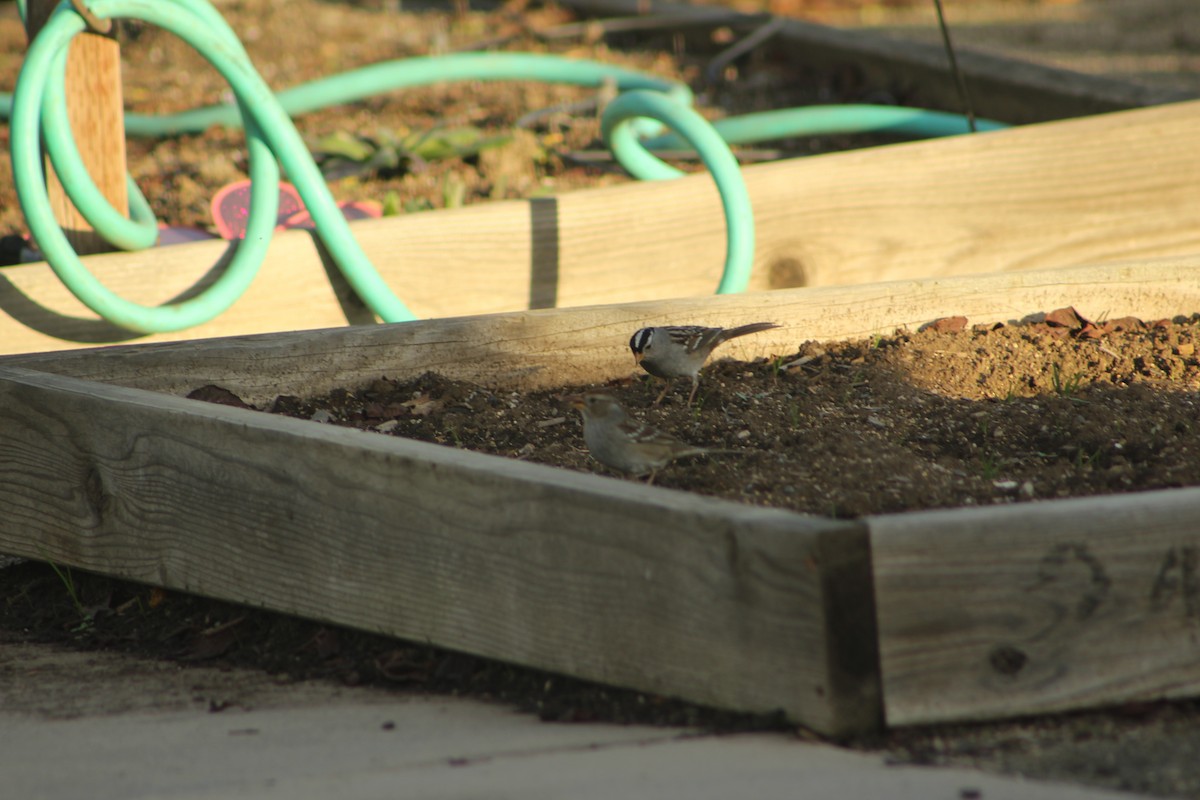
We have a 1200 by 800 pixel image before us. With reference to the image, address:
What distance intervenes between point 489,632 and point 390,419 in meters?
0.89

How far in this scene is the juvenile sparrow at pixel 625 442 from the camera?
2.60 metres

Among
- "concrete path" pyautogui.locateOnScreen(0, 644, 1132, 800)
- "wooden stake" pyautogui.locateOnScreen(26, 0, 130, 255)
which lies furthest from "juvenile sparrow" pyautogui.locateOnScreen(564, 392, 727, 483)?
"wooden stake" pyautogui.locateOnScreen(26, 0, 130, 255)

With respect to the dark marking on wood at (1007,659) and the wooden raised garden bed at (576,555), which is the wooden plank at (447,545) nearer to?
the wooden raised garden bed at (576,555)

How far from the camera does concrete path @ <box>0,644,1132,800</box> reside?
1787mm

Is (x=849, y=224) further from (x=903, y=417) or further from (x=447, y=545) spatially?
(x=447, y=545)

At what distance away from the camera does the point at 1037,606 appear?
6.43 ft

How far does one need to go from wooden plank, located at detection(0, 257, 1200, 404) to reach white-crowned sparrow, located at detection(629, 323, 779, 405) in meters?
0.11

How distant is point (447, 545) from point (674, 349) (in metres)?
0.97

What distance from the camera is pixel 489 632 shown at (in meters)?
2.29

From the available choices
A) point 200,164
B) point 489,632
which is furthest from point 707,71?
point 489,632

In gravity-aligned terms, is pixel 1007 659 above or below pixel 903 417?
below

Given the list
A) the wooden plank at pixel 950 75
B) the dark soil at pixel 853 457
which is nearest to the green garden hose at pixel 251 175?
the dark soil at pixel 853 457

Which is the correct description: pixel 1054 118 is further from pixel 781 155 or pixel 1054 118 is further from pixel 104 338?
pixel 104 338

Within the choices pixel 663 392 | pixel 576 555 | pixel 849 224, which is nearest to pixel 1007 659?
pixel 576 555
